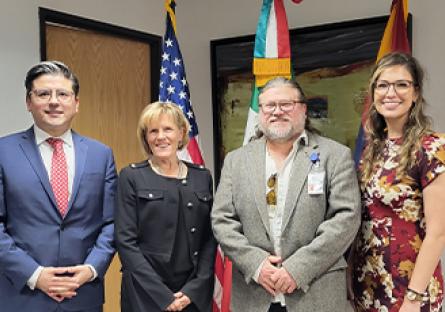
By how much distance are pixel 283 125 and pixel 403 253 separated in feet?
2.08

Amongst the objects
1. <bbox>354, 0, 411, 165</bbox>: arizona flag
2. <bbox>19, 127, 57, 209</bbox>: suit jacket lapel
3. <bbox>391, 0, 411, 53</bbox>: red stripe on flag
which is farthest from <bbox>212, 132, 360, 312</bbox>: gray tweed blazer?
<bbox>391, 0, 411, 53</bbox>: red stripe on flag

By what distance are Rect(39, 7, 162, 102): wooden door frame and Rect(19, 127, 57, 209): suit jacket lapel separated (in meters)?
1.02

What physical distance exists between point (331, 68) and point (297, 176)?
5.09 ft

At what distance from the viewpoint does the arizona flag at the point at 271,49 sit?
2.80 metres

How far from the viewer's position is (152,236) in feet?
7.17

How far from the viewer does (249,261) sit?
6.66 feet

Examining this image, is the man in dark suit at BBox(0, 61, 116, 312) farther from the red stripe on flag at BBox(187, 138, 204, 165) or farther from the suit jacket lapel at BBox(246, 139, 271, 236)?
the red stripe on flag at BBox(187, 138, 204, 165)

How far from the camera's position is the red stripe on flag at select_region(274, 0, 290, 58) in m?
2.82

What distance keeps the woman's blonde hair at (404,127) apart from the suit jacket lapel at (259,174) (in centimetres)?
38

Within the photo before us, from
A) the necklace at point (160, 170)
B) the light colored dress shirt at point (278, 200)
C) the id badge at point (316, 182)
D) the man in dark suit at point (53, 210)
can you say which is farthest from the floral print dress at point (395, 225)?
the man in dark suit at point (53, 210)

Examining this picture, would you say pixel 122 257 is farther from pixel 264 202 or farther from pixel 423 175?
pixel 423 175

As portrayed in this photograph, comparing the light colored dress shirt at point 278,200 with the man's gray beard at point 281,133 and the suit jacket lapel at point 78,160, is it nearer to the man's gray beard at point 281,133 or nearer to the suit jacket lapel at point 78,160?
the man's gray beard at point 281,133

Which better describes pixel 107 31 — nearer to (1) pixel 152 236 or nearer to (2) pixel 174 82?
(2) pixel 174 82

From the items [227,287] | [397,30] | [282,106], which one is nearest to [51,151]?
[282,106]
